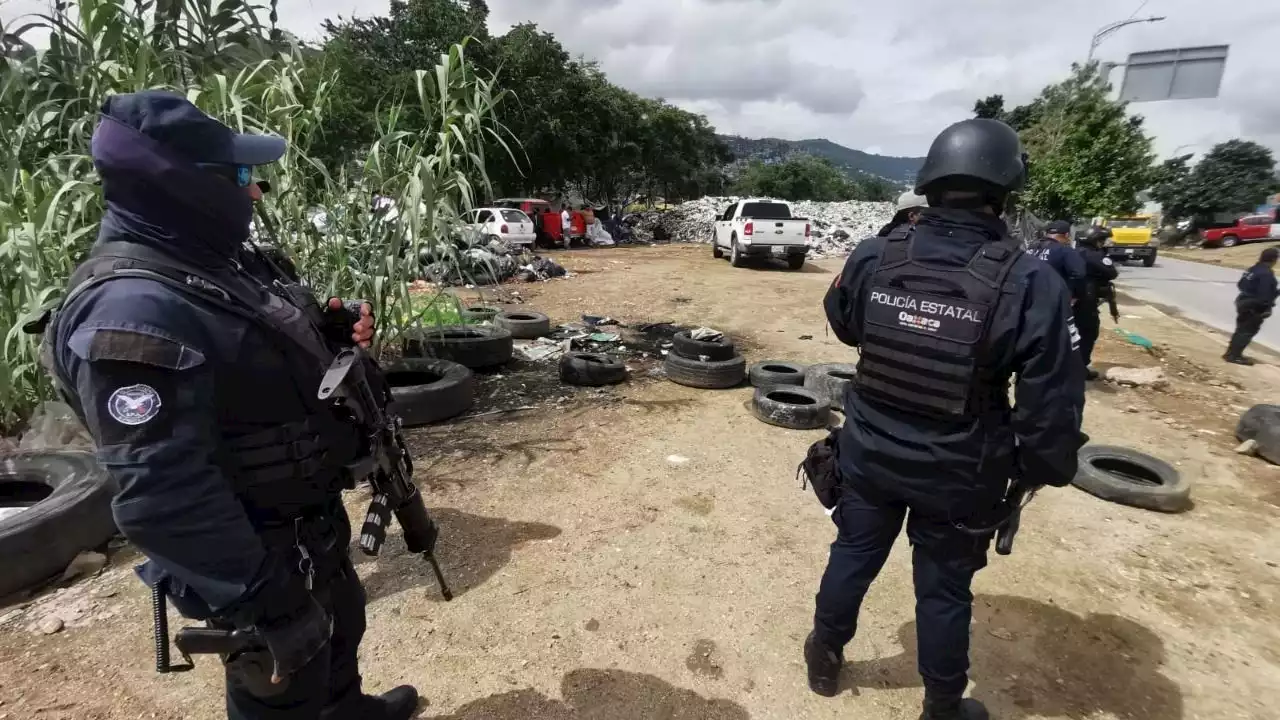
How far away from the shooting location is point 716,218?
22.7 metres

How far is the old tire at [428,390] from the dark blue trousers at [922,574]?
301cm

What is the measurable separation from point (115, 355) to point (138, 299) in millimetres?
109

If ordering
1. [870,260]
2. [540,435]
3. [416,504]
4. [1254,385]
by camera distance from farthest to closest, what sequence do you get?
[1254,385], [540,435], [870,260], [416,504]

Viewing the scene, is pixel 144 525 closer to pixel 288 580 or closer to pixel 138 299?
pixel 288 580

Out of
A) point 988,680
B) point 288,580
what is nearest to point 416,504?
point 288,580

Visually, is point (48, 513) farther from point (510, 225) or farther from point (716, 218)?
point (716, 218)

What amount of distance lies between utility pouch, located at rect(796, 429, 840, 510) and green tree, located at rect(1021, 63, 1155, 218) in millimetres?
16172

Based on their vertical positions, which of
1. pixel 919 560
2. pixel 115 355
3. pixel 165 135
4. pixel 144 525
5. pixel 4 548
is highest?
pixel 165 135

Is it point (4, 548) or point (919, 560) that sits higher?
point (919, 560)

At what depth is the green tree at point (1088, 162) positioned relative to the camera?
47.1 ft

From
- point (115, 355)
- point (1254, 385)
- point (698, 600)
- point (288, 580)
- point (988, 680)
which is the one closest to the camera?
point (115, 355)

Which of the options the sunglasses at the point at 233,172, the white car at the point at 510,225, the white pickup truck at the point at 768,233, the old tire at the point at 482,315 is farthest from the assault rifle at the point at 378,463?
the white pickup truck at the point at 768,233

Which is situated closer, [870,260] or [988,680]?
Answer: [870,260]

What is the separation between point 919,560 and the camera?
1.96 m
